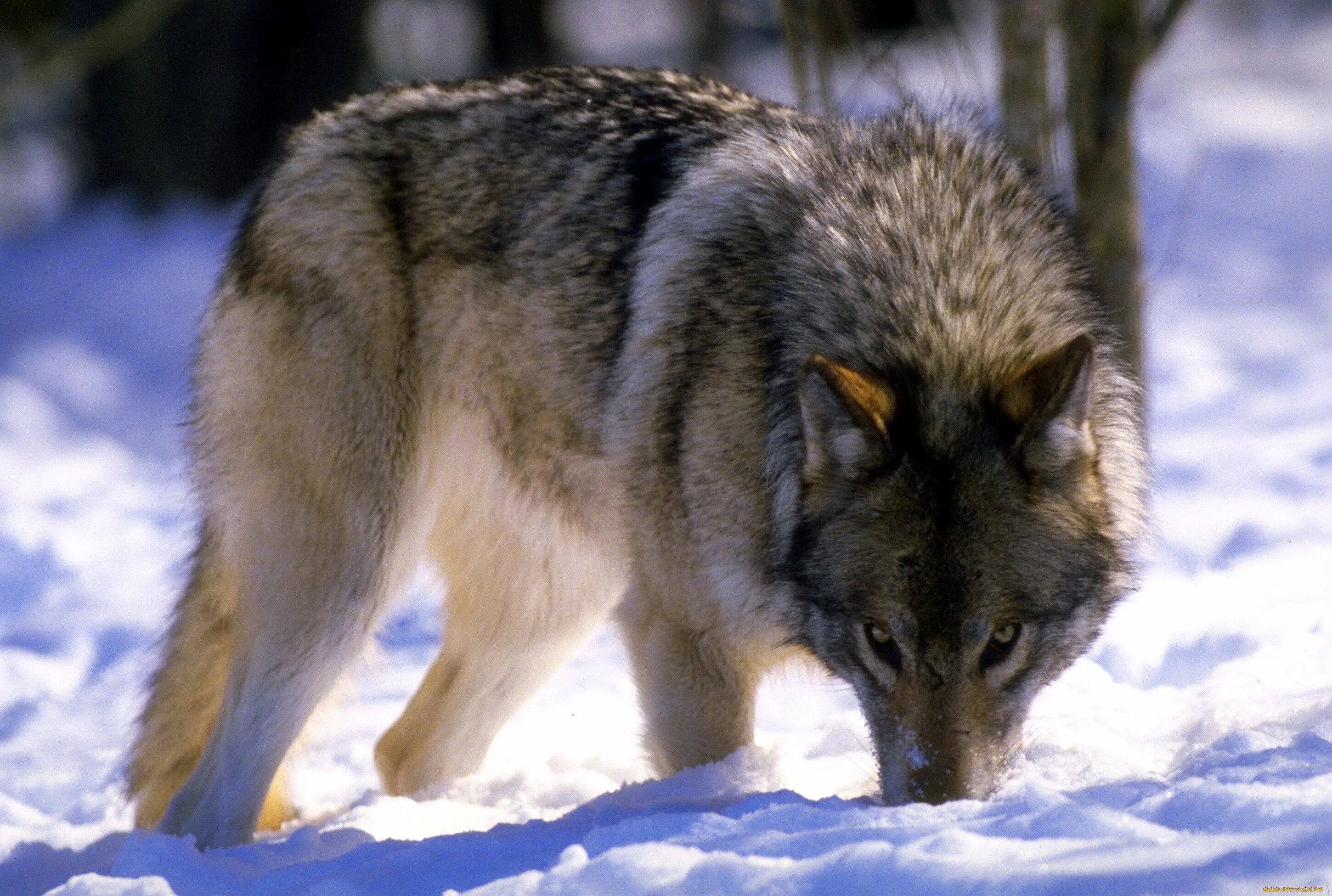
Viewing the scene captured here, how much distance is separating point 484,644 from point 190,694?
2.81ft

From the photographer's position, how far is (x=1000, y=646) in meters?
3.08

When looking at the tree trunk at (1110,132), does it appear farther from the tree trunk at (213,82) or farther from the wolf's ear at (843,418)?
the tree trunk at (213,82)

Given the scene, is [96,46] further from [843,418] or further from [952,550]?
[952,550]

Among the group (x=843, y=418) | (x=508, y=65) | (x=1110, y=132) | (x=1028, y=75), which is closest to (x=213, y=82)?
(x=508, y=65)

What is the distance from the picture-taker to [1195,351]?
8703mm

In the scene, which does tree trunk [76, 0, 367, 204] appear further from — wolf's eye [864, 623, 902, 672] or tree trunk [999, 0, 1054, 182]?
wolf's eye [864, 623, 902, 672]

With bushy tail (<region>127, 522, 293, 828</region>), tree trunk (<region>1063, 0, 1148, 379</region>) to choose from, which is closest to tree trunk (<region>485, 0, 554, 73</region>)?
tree trunk (<region>1063, 0, 1148, 379</region>)

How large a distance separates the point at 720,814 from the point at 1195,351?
6602 mm

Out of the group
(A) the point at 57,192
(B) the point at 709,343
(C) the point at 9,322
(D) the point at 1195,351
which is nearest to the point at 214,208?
(C) the point at 9,322

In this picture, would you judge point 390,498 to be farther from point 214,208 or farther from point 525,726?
point 214,208

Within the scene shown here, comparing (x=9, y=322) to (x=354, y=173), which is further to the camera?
(x=9, y=322)

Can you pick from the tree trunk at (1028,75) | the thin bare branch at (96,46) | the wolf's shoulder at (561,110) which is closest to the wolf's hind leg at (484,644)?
the wolf's shoulder at (561,110)

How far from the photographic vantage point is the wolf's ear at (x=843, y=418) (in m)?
3.02

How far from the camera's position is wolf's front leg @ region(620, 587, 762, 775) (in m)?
3.59
